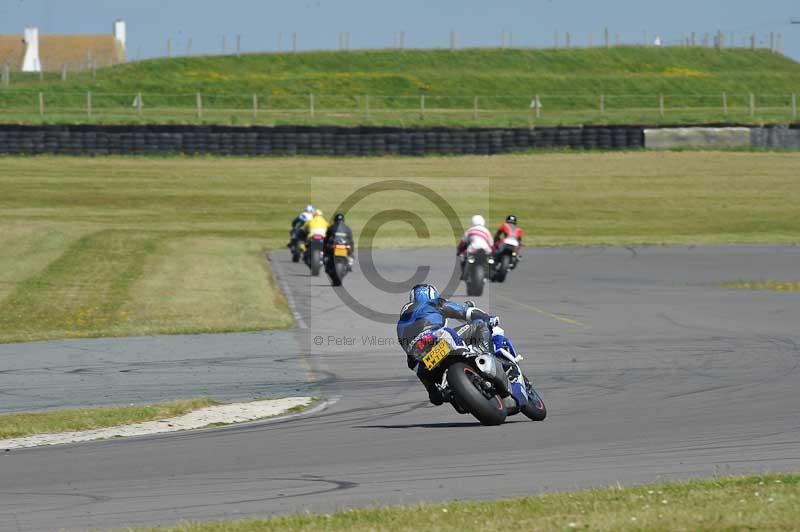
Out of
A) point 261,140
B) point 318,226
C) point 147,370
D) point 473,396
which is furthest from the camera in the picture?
point 261,140

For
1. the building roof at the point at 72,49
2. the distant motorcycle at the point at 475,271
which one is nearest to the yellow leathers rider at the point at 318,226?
the distant motorcycle at the point at 475,271

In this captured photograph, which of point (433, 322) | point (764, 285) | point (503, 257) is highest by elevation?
point (433, 322)

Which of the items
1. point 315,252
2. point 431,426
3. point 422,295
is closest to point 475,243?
point 315,252

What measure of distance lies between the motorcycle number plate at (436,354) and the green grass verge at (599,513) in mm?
2982

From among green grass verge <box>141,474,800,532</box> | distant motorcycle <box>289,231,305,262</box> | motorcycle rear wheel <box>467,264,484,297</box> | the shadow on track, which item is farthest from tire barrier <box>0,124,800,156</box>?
green grass verge <box>141,474,800,532</box>

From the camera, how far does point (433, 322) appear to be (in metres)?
11.7

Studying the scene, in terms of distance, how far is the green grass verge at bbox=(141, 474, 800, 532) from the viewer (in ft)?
25.2

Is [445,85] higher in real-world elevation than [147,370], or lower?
higher

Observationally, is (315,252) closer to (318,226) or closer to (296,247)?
(318,226)

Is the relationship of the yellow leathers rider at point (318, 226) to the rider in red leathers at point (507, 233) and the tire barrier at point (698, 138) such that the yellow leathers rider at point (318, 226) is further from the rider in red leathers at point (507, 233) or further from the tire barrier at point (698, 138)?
the tire barrier at point (698, 138)

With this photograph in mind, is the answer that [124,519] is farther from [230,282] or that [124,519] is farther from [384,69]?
[384,69]

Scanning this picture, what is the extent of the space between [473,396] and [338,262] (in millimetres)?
14603

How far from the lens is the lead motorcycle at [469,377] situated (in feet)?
37.6

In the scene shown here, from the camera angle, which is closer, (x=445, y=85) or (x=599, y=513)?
(x=599, y=513)
